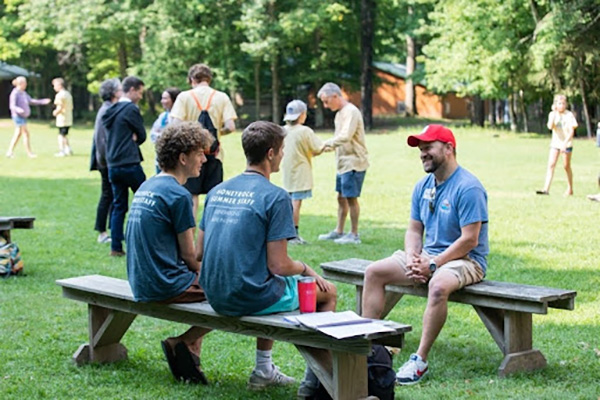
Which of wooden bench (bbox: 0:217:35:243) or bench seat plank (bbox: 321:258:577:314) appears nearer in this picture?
bench seat plank (bbox: 321:258:577:314)

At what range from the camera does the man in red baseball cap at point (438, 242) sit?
6227mm

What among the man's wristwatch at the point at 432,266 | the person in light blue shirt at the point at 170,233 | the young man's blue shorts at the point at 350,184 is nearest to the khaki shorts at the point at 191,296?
the person in light blue shirt at the point at 170,233

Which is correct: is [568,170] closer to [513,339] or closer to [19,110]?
[513,339]

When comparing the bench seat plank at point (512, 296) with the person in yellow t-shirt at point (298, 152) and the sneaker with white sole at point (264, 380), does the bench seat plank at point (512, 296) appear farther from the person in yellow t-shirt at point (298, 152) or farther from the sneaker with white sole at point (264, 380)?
the person in yellow t-shirt at point (298, 152)

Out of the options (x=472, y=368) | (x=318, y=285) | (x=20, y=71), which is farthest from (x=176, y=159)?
(x=20, y=71)

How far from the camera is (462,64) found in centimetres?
3988

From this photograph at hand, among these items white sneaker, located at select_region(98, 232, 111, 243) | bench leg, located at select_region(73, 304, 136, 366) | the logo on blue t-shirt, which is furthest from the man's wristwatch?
white sneaker, located at select_region(98, 232, 111, 243)

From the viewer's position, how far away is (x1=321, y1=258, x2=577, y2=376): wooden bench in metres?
6.05

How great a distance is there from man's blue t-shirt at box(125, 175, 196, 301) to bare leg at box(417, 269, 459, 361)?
156cm

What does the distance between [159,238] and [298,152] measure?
613 cm

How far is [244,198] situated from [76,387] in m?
1.68

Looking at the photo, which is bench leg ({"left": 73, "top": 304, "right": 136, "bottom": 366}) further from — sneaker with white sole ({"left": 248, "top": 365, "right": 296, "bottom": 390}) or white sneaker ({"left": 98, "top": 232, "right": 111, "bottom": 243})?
white sneaker ({"left": 98, "top": 232, "right": 111, "bottom": 243})

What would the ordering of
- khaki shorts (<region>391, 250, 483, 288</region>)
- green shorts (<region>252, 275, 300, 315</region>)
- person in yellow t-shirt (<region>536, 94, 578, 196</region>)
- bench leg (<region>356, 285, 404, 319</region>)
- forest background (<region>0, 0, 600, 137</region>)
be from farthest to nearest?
1. forest background (<region>0, 0, 600, 137</region>)
2. person in yellow t-shirt (<region>536, 94, 578, 196</region>)
3. bench leg (<region>356, 285, 404, 319</region>)
4. khaki shorts (<region>391, 250, 483, 288</region>)
5. green shorts (<region>252, 275, 300, 315</region>)

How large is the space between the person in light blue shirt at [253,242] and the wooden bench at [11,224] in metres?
4.53
